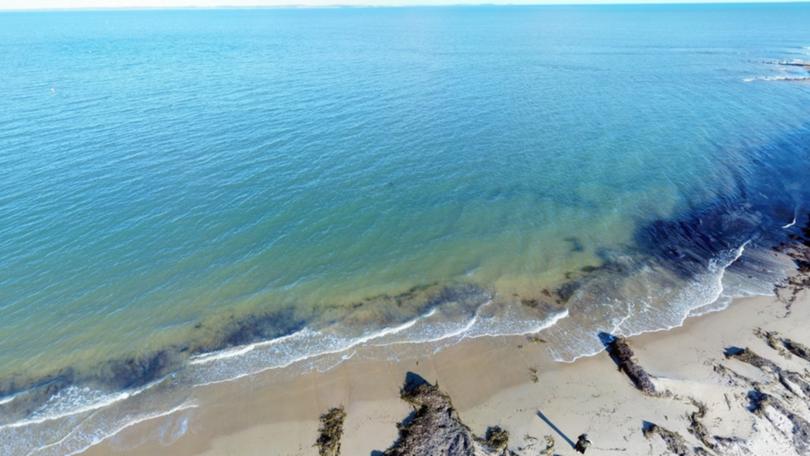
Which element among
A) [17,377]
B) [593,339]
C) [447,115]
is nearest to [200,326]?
[17,377]

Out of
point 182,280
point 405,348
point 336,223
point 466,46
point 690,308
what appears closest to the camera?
point 405,348

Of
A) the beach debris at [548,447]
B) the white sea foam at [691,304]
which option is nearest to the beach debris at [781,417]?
the white sea foam at [691,304]

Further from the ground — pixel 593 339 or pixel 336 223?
pixel 336 223

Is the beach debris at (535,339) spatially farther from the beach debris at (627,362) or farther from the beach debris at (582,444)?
the beach debris at (582,444)

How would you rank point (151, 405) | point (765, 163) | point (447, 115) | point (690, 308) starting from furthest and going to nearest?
point (447, 115), point (765, 163), point (690, 308), point (151, 405)

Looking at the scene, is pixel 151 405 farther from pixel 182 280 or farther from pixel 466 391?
pixel 466 391

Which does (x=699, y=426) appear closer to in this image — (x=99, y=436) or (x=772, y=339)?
(x=772, y=339)

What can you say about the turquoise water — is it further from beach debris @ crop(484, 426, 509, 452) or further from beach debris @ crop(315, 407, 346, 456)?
beach debris @ crop(484, 426, 509, 452)

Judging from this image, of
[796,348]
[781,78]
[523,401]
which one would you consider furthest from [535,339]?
[781,78]
